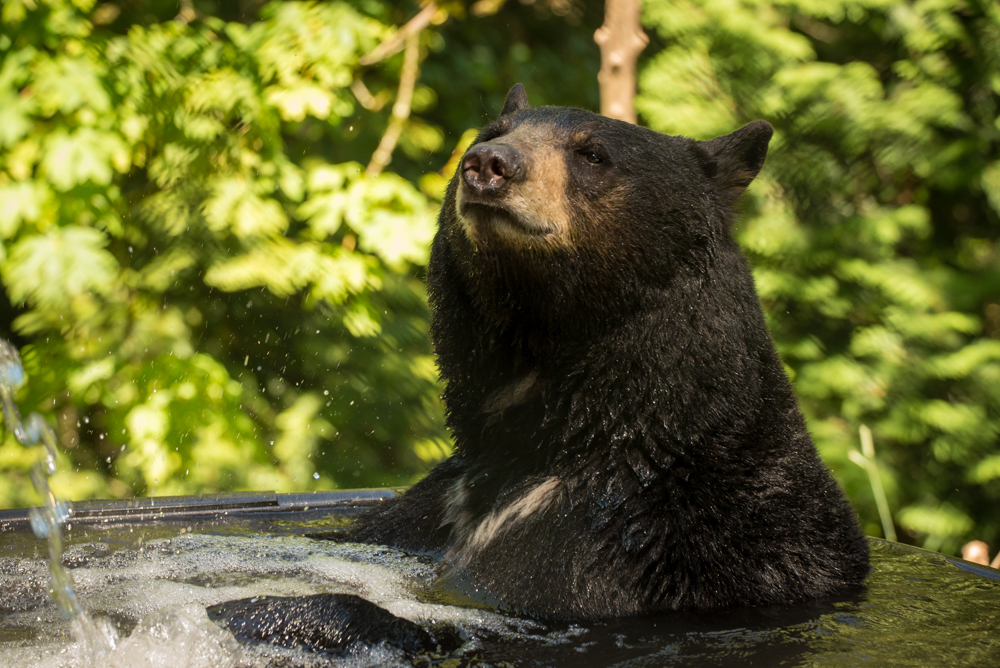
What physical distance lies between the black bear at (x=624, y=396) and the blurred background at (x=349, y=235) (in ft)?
8.76

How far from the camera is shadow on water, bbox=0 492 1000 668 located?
1.93 m

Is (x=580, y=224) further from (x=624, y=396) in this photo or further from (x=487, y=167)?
(x=624, y=396)

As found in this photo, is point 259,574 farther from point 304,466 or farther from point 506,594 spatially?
point 304,466

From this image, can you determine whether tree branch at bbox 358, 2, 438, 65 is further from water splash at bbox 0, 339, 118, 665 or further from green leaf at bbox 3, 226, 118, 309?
water splash at bbox 0, 339, 118, 665

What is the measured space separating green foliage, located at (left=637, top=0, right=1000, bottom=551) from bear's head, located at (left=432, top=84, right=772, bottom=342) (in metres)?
2.97

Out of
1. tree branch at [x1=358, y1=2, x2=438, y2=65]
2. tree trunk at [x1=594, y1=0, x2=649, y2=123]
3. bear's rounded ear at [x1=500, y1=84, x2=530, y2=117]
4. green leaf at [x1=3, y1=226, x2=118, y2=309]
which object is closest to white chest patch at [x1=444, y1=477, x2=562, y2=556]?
bear's rounded ear at [x1=500, y1=84, x2=530, y2=117]

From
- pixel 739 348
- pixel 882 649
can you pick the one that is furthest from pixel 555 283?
pixel 882 649

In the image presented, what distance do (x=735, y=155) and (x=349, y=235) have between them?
10.4ft

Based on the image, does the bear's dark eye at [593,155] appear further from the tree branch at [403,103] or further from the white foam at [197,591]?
the tree branch at [403,103]

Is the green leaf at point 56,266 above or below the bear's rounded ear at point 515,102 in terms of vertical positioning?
below

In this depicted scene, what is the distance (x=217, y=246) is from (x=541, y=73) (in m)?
2.66

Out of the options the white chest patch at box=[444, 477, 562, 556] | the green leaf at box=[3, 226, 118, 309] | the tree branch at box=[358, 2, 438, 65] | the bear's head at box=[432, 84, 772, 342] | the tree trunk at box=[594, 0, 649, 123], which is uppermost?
the tree branch at box=[358, 2, 438, 65]

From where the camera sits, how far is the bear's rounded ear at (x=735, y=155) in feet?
8.45

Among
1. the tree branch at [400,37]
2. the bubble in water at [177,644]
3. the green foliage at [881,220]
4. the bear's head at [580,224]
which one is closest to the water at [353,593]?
the bubble in water at [177,644]
